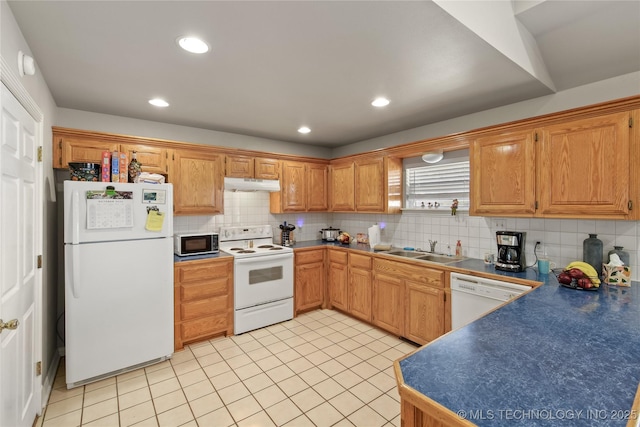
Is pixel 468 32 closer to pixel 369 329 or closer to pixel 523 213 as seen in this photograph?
pixel 523 213

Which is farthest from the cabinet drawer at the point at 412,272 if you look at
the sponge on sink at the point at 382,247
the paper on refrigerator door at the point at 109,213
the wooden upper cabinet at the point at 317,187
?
the paper on refrigerator door at the point at 109,213

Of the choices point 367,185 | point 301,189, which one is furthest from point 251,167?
point 367,185

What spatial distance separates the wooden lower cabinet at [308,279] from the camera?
3.82m

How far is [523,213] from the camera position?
2461mm

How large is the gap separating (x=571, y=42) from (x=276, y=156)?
3.05 m

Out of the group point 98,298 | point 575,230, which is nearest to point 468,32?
point 575,230

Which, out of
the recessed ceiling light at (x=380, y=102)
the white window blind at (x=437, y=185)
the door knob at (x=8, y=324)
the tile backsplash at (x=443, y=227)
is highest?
the recessed ceiling light at (x=380, y=102)

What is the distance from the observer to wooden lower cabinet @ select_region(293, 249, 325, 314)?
3824 mm

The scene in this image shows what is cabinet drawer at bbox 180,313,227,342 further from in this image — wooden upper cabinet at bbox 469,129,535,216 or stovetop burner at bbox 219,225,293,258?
wooden upper cabinet at bbox 469,129,535,216

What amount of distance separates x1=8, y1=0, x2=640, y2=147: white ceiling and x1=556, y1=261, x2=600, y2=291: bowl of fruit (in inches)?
55.3

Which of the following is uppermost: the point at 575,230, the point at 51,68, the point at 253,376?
the point at 51,68

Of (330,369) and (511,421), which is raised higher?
(511,421)

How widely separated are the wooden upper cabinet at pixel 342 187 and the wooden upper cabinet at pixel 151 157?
7.29ft

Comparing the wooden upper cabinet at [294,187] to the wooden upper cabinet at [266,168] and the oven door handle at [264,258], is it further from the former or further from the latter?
the oven door handle at [264,258]
